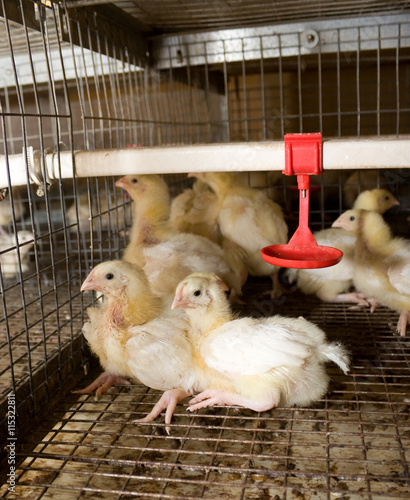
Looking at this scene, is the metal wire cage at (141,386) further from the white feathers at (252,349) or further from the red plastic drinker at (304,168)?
the red plastic drinker at (304,168)

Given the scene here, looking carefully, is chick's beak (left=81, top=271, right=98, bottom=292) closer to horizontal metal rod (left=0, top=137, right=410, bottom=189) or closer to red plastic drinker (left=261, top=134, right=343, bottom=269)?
horizontal metal rod (left=0, top=137, right=410, bottom=189)

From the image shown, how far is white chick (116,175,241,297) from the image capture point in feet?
7.31

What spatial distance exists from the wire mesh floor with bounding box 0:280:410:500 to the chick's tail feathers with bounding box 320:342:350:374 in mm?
112

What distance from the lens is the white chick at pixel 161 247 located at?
2229mm

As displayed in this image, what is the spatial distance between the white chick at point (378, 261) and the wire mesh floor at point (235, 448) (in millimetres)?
434

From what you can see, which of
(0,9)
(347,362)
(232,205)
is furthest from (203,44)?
(347,362)

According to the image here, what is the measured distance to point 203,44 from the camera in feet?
9.26

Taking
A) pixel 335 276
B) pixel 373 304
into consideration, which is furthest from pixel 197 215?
pixel 373 304

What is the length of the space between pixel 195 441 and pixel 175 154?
875mm

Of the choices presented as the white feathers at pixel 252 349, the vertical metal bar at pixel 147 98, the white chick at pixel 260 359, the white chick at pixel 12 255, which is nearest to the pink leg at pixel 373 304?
the white chick at pixel 260 359

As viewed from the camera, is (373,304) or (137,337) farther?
(373,304)

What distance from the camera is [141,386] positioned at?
5.84ft

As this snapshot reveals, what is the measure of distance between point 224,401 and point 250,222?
128cm

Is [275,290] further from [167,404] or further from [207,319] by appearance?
[167,404]
